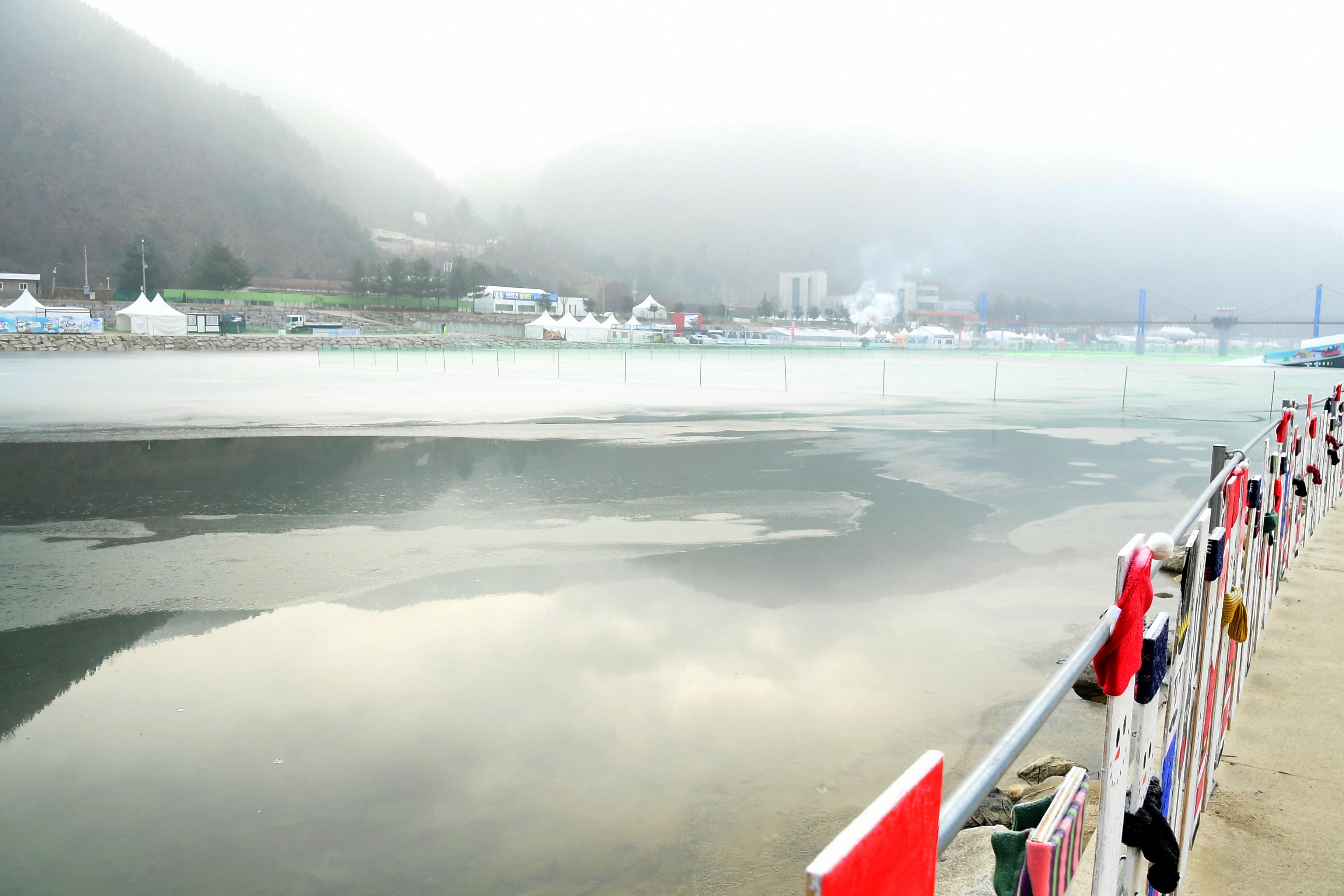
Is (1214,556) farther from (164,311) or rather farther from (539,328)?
(539,328)

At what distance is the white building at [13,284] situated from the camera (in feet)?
492

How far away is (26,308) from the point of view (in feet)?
294

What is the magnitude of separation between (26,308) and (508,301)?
99573 mm

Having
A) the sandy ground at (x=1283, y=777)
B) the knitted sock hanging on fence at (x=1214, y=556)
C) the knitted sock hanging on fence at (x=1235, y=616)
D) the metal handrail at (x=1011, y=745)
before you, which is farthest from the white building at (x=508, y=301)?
the metal handrail at (x=1011, y=745)

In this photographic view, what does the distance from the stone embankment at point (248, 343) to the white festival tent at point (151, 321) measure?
3.88 ft

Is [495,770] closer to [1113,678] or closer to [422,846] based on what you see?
[422,846]

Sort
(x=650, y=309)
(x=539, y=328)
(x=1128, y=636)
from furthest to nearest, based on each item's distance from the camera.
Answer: (x=650, y=309)
(x=539, y=328)
(x=1128, y=636)

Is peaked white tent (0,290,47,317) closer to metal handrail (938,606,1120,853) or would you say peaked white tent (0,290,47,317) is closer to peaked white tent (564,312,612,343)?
peaked white tent (564,312,612,343)

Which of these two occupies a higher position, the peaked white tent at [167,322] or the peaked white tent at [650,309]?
the peaked white tent at [650,309]

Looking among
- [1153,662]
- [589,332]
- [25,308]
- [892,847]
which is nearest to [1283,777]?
[1153,662]

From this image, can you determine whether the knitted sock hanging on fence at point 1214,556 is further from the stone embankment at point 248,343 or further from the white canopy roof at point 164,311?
the white canopy roof at point 164,311

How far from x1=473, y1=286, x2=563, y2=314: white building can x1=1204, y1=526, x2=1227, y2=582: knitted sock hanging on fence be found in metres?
169

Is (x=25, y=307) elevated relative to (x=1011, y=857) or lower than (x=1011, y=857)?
elevated

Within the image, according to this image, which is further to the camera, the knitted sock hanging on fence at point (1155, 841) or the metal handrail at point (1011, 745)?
the knitted sock hanging on fence at point (1155, 841)
